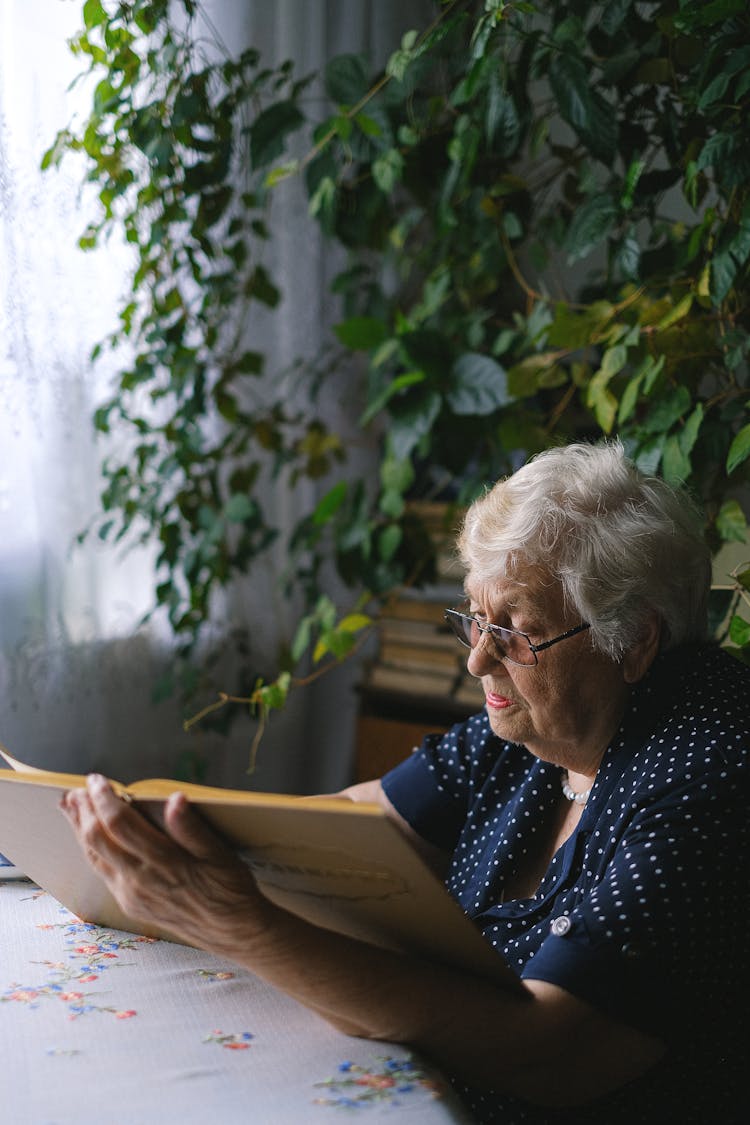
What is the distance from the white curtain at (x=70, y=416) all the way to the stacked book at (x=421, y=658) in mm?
272

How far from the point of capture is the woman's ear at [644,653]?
112 centimetres

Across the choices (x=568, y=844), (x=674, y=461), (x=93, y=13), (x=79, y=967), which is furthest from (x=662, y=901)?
(x=93, y=13)

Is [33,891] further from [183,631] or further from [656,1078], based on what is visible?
[183,631]

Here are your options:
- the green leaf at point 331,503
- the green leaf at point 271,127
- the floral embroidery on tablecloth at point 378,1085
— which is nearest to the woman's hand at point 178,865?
the floral embroidery on tablecloth at point 378,1085

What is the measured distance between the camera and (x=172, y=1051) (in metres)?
0.84

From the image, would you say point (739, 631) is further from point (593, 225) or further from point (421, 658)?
point (421, 658)

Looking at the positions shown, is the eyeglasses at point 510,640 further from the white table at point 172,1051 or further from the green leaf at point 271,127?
the green leaf at point 271,127

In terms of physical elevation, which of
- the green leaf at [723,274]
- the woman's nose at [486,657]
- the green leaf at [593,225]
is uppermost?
the green leaf at [593,225]

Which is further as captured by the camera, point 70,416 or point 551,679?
point 70,416

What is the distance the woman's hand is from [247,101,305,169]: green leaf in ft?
4.85

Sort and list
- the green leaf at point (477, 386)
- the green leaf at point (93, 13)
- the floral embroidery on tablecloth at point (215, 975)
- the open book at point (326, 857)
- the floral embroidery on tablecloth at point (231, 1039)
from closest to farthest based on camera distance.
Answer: the open book at point (326, 857), the floral embroidery on tablecloth at point (231, 1039), the floral embroidery on tablecloth at point (215, 975), the green leaf at point (93, 13), the green leaf at point (477, 386)

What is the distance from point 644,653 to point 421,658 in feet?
4.49

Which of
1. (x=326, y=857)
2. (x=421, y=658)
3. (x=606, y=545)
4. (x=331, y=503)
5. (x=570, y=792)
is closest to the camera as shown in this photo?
(x=326, y=857)

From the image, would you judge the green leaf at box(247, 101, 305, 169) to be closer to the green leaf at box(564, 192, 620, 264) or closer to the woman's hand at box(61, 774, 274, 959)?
the green leaf at box(564, 192, 620, 264)
